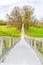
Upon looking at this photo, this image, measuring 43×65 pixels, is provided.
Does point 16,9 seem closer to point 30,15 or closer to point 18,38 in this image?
point 30,15

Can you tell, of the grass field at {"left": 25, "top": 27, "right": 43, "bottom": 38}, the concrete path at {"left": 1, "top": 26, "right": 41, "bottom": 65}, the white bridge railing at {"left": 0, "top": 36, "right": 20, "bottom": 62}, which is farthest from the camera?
the grass field at {"left": 25, "top": 27, "right": 43, "bottom": 38}

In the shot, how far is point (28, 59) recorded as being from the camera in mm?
3770

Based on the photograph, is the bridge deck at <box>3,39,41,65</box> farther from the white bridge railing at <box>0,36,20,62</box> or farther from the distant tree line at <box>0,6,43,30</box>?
the distant tree line at <box>0,6,43,30</box>

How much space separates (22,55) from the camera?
4062 millimetres

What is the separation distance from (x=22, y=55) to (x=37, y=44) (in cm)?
40

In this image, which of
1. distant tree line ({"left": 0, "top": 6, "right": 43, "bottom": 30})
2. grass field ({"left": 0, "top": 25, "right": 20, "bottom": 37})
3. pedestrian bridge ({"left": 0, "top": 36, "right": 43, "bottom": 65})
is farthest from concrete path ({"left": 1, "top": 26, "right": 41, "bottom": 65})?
distant tree line ({"left": 0, "top": 6, "right": 43, "bottom": 30})

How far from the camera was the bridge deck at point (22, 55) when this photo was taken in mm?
3575

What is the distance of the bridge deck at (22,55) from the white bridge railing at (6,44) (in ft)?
0.32

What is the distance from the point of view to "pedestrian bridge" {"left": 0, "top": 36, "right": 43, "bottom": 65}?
3.62 m

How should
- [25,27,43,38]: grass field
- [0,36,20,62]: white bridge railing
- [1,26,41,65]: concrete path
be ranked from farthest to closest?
[25,27,43,38]: grass field, [0,36,20,62]: white bridge railing, [1,26,41,65]: concrete path

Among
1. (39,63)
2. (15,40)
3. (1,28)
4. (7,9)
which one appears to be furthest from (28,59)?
(7,9)

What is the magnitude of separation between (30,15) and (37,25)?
12.3 inches

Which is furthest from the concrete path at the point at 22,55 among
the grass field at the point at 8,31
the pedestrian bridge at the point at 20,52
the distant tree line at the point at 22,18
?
the distant tree line at the point at 22,18

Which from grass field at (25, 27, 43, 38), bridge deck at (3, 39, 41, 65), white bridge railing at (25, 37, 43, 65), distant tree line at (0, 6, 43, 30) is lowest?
bridge deck at (3, 39, 41, 65)
